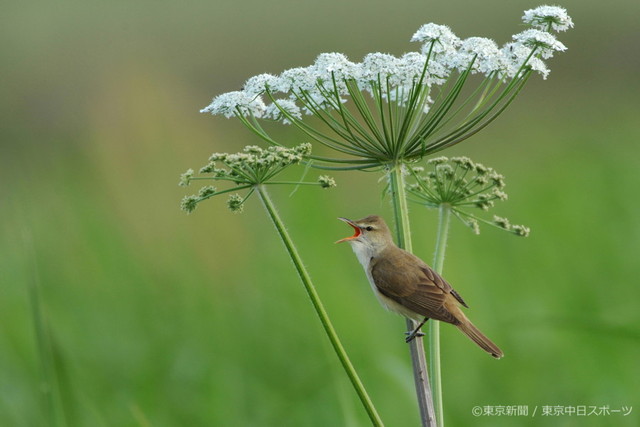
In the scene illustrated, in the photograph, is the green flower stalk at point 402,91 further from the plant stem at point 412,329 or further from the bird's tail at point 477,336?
the bird's tail at point 477,336

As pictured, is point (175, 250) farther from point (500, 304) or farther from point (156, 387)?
point (500, 304)

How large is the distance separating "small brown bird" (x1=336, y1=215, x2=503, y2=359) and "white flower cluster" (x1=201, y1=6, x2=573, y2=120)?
70 centimetres

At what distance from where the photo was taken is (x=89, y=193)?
9859mm

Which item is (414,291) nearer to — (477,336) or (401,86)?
(477,336)

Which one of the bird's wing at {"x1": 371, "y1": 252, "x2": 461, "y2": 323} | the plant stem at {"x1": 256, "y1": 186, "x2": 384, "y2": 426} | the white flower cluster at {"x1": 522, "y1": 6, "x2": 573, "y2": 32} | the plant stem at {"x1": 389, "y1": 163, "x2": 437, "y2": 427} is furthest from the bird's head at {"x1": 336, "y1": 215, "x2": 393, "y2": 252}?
the white flower cluster at {"x1": 522, "y1": 6, "x2": 573, "y2": 32}

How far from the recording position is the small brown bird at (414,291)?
3494 mm

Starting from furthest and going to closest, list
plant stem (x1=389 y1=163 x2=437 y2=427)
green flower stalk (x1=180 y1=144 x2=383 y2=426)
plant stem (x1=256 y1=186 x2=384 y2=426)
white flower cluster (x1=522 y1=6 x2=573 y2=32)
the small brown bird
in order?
white flower cluster (x1=522 y1=6 x2=573 y2=32), the small brown bird, green flower stalk (x1=180 y1=144 x2=383 y2=426), plant stem (x1=389 y1=163 x2=437 y2=427), plant stem (x1=256 y1=186 x2=384 y2=426)

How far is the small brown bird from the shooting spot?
3.49 metres

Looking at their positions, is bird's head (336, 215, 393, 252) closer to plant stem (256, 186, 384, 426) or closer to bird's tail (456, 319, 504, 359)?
bird's tail (456, 319, 504, 359)

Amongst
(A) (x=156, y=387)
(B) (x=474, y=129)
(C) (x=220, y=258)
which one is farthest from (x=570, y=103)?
(B) (x=474, y=129)

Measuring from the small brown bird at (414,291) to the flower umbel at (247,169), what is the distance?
1.71 ft

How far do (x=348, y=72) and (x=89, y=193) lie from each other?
22.8 feet

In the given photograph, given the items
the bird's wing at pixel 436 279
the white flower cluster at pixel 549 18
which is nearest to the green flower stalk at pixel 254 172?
the bird's wing at pixel 436 279

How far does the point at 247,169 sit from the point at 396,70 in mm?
743
